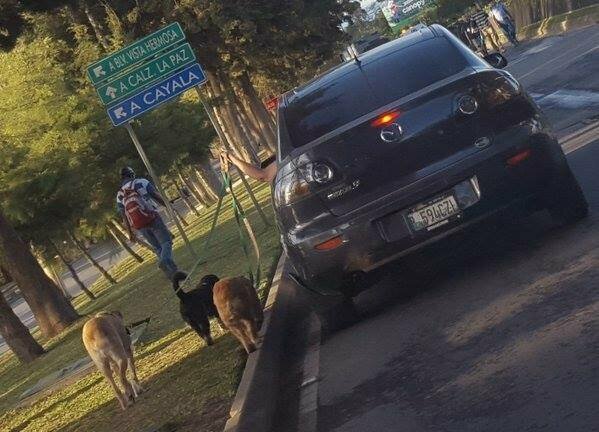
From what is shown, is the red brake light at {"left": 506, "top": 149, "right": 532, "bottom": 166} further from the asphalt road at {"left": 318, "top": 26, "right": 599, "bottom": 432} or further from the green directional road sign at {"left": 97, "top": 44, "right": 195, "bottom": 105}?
the green directional road sign at {"left": 97, "top": 44, "right": 195, "bottom": 105}

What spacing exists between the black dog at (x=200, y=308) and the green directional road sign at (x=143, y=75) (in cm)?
590

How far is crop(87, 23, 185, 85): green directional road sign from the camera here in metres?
15.5

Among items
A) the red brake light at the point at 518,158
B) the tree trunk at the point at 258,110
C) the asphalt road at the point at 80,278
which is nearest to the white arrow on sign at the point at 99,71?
the red brake light at the point at 518,158

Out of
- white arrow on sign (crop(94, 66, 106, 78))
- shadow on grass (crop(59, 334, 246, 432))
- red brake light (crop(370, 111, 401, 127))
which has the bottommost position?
shadow on grass (crop(59, 334, 246, 432))

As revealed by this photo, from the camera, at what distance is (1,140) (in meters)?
28.5

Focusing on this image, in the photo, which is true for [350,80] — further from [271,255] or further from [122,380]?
[271,255]

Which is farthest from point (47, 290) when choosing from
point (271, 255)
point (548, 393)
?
point (548, 393)

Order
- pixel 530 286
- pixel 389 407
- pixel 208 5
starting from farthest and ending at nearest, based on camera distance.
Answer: pixel 208 5 < pixel 530 286 < pixel 389 407

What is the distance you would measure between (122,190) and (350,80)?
313 inches

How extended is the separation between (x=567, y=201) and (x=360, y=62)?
6.66ft

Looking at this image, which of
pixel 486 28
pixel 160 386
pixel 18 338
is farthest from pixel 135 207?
pixel 486 28

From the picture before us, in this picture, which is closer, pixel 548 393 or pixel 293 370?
pixel 548 393

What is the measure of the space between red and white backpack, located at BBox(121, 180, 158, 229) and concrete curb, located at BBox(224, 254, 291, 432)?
19.5 feet

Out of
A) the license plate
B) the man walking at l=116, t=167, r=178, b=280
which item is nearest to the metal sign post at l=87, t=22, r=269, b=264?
the man walking at l=116, t=167, r=178, b=280
